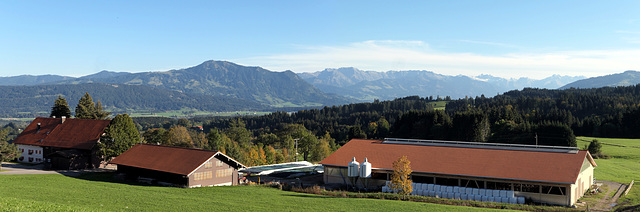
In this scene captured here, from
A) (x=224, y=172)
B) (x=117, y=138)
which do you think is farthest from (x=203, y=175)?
(x=117, y=138)

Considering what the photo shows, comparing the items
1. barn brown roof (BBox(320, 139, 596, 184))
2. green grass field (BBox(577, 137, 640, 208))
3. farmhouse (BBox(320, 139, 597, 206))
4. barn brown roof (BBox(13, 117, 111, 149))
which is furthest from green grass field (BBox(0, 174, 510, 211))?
green grass field (BBox(577, 137, 640, 208))

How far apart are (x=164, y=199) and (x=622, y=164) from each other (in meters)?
61.0

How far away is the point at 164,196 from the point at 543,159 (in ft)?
113

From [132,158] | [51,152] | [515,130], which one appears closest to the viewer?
[132,158]

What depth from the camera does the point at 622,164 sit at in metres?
63.9

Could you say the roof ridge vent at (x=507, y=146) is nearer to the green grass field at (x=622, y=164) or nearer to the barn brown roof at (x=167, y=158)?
the green grass field at (x=622, y=164)

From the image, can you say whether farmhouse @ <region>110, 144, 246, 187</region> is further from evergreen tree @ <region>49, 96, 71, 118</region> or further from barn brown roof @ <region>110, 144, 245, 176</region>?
evergreen tree @ <region>49, 96, 71, 118</region>

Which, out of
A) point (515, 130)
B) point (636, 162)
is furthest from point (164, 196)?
point (515, 130)

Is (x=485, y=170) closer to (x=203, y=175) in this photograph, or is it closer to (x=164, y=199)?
(x=203, y=175)

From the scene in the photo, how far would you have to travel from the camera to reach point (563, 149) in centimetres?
4669

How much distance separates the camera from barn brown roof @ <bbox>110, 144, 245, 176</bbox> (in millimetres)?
46062

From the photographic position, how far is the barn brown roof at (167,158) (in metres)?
46.1

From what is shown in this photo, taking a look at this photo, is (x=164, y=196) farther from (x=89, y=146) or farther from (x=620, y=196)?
(x=620, y=196)

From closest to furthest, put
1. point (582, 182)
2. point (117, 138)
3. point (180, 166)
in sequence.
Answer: point (582, 182), point (180, 166), point (117, 138)
